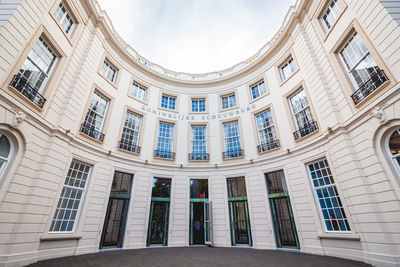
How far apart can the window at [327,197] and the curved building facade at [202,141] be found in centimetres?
4

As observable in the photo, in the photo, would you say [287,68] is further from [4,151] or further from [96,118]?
[4,151]

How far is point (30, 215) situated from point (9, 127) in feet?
8.22

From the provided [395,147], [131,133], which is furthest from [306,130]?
[131,133]

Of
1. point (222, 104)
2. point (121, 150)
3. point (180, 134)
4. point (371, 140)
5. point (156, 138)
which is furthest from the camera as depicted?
point (222, 104)

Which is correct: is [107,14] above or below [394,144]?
above

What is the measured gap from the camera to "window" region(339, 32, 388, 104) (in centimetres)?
512

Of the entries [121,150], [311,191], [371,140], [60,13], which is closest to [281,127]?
[311,191]

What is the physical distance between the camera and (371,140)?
16.3 feet

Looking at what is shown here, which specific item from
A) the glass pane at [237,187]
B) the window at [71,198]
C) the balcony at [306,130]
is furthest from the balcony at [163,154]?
the balcony at [306,130]

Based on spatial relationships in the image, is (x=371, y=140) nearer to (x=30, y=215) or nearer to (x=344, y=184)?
(x=344, y=184)

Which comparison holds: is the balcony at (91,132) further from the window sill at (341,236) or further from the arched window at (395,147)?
the arched window at (395,147)

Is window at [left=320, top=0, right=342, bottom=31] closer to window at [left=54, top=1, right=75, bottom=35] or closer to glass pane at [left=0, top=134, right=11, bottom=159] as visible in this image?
window at [left=54, top=1, right=75, bottom=35]

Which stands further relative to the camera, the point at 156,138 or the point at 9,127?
the point at 156,138

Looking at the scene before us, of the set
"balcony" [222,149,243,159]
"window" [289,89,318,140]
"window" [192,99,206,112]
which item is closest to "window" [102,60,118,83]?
"window" [192,99,206,112]
